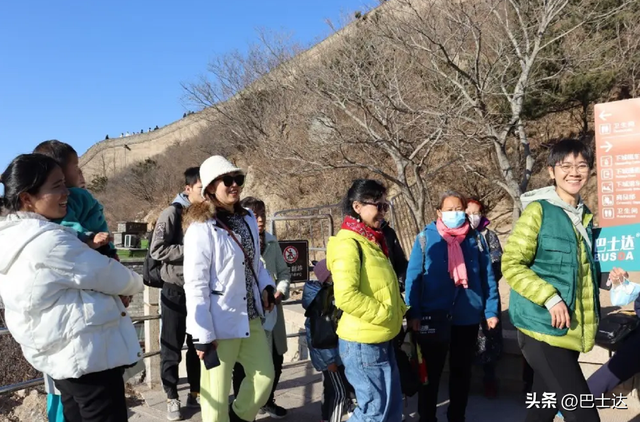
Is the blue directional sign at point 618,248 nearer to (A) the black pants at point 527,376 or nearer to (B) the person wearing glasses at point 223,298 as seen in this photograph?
(A) the black pants at point 527,376

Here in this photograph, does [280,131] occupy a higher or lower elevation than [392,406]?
higher

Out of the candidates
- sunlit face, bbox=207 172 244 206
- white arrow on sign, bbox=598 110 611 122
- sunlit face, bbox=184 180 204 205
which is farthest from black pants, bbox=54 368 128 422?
white arrow on sign, bbox=598 110 611 122

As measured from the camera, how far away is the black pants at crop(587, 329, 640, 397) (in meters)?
2.96

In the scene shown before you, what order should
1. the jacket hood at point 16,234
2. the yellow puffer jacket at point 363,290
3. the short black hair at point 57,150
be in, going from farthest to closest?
the short black hair at point 57,150 < the yellow puffer jacket at point 363,290 < the jacket hood at point 16,234

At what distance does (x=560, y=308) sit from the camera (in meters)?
2.55

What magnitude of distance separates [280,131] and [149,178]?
2334 cm

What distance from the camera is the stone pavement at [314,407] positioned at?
12.8 feet

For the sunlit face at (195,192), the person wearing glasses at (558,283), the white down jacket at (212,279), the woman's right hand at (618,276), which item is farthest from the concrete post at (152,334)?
the woman's right hand at (618,276)

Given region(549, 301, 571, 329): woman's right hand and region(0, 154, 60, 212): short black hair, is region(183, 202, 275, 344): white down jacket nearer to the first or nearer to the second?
region(0, 154, 60, 212): short black hair

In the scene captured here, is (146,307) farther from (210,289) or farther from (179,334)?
(210,289)

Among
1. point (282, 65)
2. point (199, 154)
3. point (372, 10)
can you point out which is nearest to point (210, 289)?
point (372, 10)

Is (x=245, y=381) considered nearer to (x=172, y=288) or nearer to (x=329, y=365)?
(x=329, y=365)

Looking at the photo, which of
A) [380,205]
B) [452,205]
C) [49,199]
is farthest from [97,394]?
[452,205]

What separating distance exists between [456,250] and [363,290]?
3.53 ft
